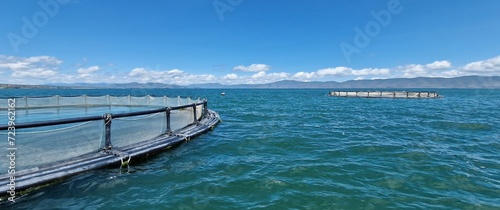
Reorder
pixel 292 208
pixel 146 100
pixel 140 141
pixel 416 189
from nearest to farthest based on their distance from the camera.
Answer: pixel 292 208, pixel 416 189, pixel 140 141, pixel 146 100

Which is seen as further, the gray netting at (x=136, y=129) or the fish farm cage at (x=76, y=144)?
the gray netting at (x=136, y=129)

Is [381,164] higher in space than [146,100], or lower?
lower

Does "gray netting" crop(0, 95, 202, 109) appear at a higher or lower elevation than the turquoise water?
higher

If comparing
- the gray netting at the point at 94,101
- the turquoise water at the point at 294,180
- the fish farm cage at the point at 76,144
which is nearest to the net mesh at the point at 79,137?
the fish farm cage at the point at 76,144

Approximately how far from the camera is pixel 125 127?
909cm

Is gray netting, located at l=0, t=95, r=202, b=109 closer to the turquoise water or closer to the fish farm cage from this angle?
the fish farm cage

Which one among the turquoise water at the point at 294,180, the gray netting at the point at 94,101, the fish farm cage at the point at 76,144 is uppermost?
the gray netting at the point at 94,101

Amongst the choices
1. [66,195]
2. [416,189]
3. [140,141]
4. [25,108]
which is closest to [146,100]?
[25,108]

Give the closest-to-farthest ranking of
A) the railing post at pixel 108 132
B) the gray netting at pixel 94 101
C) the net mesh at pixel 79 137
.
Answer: the net mesh at pixel 79 137, the railing post at pixel 108 132, the gray netting at pixel 94 101

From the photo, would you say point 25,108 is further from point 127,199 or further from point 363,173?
point 363,173

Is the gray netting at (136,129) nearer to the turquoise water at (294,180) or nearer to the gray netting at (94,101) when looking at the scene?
the turquoise water at (294,180)

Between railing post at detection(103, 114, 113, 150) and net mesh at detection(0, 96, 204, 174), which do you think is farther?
railing post at detection(103, 114, 113, 150)

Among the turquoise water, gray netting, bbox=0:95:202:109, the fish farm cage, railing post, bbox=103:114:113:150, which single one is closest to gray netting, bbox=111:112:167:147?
the fish farm cage

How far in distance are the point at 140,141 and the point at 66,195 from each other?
4013 mm
